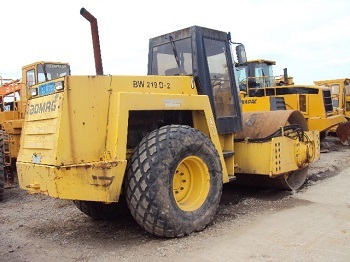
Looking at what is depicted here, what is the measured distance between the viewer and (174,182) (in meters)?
4.53

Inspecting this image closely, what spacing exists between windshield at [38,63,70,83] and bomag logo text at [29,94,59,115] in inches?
236

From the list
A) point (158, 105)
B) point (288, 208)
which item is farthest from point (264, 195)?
point (158, 105)

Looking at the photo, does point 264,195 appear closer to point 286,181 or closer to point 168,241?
point 286,181

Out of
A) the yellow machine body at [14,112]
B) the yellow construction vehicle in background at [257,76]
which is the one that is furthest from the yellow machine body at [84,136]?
the yellow construction vehicle in background at [257,76]

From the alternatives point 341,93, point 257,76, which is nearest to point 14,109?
point 257,76

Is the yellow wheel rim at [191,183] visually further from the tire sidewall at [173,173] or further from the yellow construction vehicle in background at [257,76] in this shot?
the yellow construction vehicle in background at [257,76]

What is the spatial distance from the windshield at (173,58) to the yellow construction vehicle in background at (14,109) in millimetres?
3320

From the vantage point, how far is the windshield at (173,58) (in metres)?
5.35

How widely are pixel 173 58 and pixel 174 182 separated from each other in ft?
6.15

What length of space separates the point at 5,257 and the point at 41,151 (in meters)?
1.08

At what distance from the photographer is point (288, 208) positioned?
5492mm

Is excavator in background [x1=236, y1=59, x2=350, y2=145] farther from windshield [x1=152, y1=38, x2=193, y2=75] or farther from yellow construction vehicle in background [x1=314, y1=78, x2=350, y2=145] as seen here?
windshield [x1=152, y1=38, x2=193, y2=75]

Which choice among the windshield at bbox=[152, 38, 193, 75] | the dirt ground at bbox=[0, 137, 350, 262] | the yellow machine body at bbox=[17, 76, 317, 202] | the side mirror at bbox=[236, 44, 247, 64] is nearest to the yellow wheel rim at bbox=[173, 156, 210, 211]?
the dirt ground at bbox=[0, 137, 350, 262]

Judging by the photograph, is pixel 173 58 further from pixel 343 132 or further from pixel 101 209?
pixel 343 132
